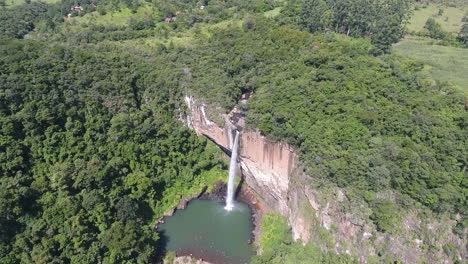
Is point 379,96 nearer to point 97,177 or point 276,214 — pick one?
point 276,214

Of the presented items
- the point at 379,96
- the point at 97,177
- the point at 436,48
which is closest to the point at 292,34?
the point at 379,96

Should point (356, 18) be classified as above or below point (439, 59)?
above

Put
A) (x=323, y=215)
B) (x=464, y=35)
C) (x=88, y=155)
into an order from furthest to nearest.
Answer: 1. (x=464, y=35)
2. (x=88, y=155)
3. (x=323, y=215)

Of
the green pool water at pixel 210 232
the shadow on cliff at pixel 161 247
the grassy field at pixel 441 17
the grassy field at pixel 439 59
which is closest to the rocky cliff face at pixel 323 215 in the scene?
the green pool water at pixel 210 232

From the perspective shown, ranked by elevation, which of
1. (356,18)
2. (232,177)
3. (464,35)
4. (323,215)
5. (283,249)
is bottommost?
(283,249)

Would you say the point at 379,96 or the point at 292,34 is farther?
the point at 292,34

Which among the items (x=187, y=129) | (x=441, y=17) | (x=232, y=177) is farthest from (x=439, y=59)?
(x=187, y=129)

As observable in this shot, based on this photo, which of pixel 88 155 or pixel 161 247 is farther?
pixel 88 155

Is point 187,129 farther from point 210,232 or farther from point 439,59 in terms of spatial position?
point 439,59
